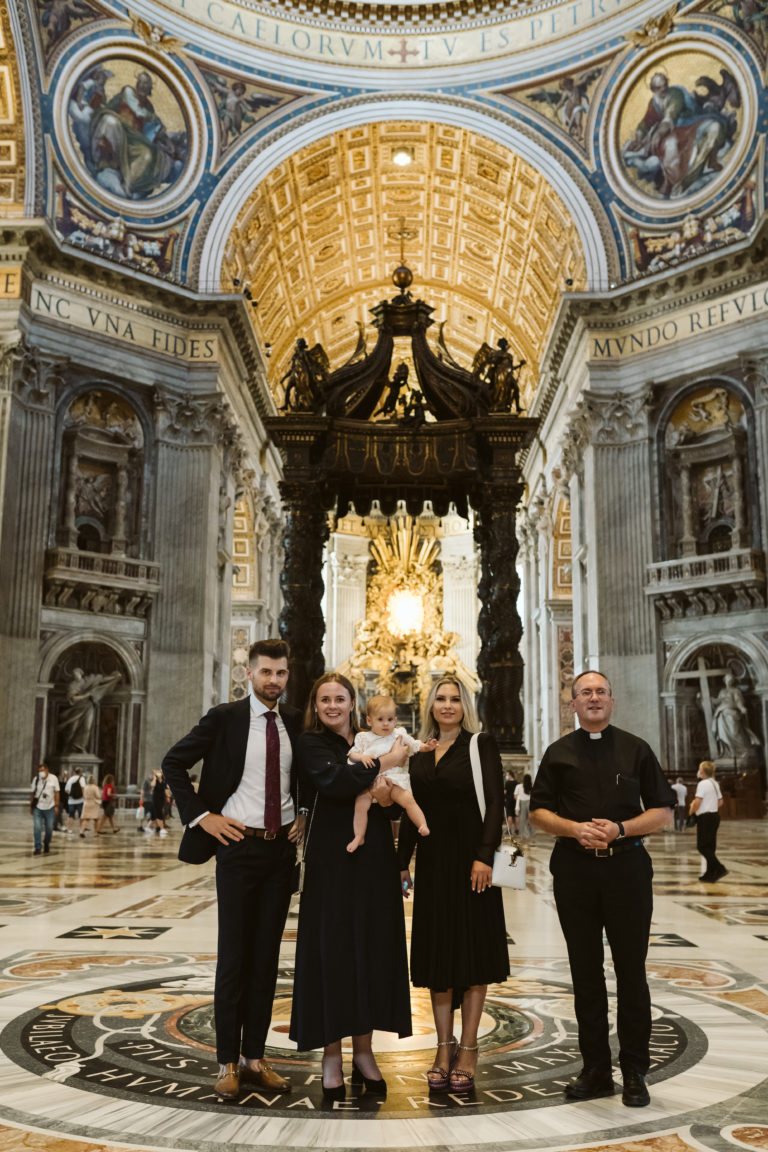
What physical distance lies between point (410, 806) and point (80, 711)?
621 inches

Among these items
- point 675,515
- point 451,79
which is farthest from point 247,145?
point 675,515

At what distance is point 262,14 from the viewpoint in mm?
20984

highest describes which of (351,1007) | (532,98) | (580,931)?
(532,98)

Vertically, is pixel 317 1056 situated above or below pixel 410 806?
below

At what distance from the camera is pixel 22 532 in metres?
17.5

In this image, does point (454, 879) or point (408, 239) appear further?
point (408, 239)

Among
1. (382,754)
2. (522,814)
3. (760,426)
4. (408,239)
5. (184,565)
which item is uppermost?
(408,239)

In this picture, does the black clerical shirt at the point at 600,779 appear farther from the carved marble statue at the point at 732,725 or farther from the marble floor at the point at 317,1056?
the carved marble statue at the point at 732,725

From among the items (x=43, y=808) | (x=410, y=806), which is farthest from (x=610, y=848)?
(x=43, y=808)

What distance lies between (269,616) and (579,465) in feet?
33.6

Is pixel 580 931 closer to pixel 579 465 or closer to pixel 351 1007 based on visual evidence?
pixel 351 1007

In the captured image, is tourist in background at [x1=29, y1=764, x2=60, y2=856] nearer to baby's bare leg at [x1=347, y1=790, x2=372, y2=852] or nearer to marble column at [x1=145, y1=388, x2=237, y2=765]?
marble column at [x1=145, y1=388, x2=237, y2=765]

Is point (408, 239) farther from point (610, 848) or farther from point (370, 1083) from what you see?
point (370, 1083)

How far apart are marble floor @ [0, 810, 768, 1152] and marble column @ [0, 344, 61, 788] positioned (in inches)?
431
